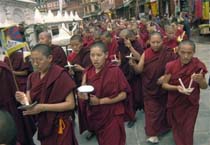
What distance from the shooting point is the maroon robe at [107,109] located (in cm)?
326

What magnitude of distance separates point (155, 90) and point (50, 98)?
1836mm

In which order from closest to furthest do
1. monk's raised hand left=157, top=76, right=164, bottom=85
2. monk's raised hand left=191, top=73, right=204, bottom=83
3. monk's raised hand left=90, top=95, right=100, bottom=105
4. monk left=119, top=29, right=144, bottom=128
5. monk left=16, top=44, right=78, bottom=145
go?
monk left=16, top=44, right=78, bottom=145 < monk's raised hand left=90, top=95, right=100, bottom=105 < monk's raised hand left=191, top=73, right=204, bottom=83 < monk's raised hand left=157, top=76, right=164, bottom=85 < monk left=119, top=29, right=144, bottom=128

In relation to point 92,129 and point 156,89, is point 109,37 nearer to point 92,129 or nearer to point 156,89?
point 156,89

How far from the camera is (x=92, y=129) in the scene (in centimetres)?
344

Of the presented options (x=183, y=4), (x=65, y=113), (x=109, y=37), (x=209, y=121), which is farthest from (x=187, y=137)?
(x=183, y=4)

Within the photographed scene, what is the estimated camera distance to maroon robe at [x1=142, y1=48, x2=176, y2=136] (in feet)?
13.9

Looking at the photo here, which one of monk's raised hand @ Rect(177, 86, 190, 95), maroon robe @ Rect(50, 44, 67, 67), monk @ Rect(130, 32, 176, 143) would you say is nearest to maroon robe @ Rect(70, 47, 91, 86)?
maroon robe @ Rect(50, 44, 67, 67)

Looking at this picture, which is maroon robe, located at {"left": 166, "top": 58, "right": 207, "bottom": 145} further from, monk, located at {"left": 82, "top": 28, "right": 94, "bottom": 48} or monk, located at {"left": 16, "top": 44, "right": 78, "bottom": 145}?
monk, located at {"left": 82, "top": 28, "right": 94, "bottom": 48}

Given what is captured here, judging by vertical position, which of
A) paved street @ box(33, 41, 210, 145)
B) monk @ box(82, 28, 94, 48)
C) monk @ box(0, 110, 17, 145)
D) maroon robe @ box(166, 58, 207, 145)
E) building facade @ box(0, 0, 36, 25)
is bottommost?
paved street @ box(33, 41, 210, 145)

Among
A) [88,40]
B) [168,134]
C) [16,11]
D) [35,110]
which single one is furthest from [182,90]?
[16,11]

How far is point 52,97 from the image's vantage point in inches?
112

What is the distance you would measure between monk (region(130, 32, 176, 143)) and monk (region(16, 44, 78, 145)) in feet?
4.94

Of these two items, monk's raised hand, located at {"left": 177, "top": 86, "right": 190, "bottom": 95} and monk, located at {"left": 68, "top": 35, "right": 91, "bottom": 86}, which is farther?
monk, located at {"left": 68, "top": 35, "right": 91, "bottom": 86}

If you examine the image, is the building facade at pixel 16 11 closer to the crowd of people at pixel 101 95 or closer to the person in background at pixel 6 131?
the crowd of people at pixel 101 95
